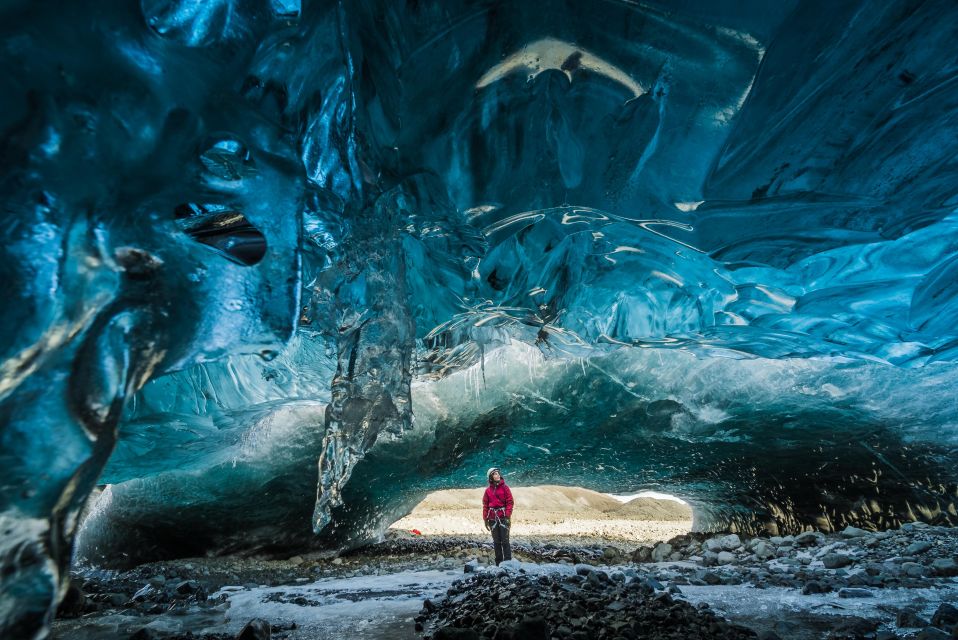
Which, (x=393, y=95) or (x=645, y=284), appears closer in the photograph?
(x=393, y=95)

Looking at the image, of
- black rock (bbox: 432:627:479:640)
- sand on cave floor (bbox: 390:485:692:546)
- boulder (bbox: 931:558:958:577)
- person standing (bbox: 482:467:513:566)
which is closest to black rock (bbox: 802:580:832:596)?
boulder (bbox: 931:558:958:577)

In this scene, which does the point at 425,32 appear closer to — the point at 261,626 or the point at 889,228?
the point at 261,626

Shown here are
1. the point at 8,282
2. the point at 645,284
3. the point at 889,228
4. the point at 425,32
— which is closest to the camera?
the point at 8,282

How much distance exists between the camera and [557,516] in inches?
628

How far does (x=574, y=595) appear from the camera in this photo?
9.96ft

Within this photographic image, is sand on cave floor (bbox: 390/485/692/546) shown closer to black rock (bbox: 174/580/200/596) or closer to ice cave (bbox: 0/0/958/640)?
ice cave (bbox: 0/0/958/640)

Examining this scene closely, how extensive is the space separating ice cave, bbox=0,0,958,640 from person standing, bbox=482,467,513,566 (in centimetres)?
96

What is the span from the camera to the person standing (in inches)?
226

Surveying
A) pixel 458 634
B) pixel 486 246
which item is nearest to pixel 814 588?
pixel 458 634

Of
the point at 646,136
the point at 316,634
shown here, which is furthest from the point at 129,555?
the point at 646,136

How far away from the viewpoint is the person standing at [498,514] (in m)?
5.73

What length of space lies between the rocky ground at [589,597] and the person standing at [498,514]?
2.06 ft

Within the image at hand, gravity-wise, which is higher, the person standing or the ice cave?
the ice cave

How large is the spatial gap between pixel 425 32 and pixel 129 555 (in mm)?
9153
